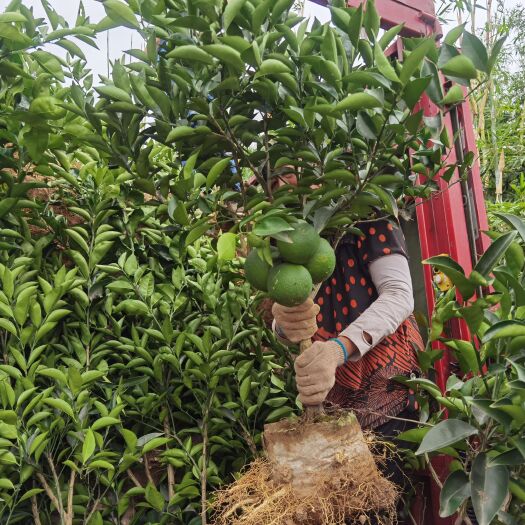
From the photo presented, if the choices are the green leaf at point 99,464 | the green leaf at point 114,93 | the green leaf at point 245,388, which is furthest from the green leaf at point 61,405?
the green leaf at point 114,93

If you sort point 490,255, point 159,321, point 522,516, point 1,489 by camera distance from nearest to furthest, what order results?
point 490,255
point 522,516
point 1,489
point 159,321

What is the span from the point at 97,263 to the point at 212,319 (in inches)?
17.4

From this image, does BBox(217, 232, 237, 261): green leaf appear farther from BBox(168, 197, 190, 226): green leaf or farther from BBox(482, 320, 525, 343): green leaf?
BBox(482, 320, 525, 343): green leaf

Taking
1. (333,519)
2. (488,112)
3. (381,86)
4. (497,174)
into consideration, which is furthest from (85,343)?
(488,112)

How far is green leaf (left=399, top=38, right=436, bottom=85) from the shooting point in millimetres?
1043

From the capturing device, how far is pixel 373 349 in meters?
1.82

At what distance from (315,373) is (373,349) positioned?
453 millimetres

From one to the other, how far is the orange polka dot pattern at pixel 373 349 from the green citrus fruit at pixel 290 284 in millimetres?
566

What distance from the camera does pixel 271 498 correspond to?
4.46 feet

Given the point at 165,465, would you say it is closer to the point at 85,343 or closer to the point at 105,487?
the point at 105,487

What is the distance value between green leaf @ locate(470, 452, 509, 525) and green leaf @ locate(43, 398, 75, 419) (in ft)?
3.57

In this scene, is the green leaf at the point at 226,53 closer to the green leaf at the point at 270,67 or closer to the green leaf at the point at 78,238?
the green leaf at the point at 270,67

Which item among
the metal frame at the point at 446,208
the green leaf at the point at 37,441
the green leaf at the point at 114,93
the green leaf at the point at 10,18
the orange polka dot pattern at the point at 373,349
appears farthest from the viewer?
the metal frame at the point at 446,208

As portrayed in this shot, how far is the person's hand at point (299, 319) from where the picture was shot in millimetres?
1408
